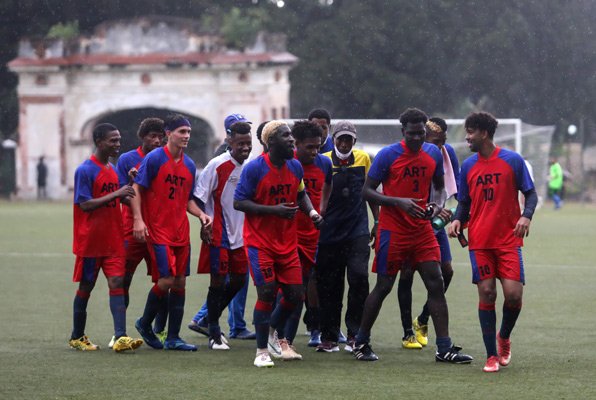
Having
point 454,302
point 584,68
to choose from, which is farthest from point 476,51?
point 454,302

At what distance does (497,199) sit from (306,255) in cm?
184

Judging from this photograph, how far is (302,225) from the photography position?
10406 mm

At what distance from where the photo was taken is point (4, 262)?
64.2 feet

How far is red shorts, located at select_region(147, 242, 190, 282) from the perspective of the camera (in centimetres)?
1022

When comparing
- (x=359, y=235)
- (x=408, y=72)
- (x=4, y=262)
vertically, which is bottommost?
(x=4, y=262)

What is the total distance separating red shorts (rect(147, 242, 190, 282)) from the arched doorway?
129 feet

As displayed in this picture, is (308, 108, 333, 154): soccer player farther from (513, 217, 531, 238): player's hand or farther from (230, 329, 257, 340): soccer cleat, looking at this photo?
(513, 217, 531, 238): player's hand

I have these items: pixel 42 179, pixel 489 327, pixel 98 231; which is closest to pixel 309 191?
pixel 98 231

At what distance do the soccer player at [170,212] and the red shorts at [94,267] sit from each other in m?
0.28

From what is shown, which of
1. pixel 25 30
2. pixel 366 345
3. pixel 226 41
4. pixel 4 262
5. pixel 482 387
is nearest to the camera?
pixel 482 387

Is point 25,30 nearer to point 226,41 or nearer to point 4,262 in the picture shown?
point 226,41

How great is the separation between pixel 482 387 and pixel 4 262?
12537 millimetres

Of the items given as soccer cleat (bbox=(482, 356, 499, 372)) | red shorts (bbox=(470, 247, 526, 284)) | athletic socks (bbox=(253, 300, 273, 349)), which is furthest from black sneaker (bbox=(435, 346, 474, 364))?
athletic socks (bbox=(253, 300, 273, 349))

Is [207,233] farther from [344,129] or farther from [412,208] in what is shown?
[412,208]
